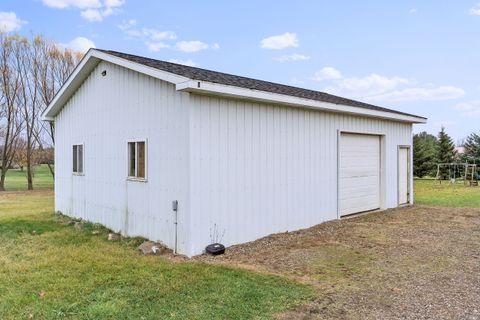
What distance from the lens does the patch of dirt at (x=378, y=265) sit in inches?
141

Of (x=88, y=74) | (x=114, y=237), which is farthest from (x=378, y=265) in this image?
(x=88, y=74)

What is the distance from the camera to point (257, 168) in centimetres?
654

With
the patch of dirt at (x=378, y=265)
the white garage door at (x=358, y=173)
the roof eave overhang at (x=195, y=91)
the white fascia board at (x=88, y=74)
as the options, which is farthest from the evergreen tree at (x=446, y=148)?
the white fascia board at (x=88, y=74)

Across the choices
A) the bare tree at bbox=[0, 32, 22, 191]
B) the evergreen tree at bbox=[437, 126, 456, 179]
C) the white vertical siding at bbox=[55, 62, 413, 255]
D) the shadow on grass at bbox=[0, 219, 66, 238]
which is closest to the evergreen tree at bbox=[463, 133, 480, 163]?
the evergreen tree at bbox=[437, 126, 456, 179]

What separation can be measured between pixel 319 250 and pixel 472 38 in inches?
433

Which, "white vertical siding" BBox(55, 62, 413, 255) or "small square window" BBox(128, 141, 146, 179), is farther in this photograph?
"small square window" BBox(128, 141, 146, 179)

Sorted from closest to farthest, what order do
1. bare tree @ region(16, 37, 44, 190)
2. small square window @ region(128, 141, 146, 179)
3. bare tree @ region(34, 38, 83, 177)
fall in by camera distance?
small square window @ region(128, 141, 146, 179)
bare tree @ region(16, 37, 44, 190)
bare tree @ region(34, 38, 83, 177)

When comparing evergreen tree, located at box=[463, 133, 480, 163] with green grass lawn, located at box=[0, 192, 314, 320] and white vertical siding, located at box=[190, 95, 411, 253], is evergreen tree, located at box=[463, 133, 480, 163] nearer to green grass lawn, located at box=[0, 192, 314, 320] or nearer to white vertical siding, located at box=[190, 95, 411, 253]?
white vertical siding, located at box=[190, 95, 411, 253]

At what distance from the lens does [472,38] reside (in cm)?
1217

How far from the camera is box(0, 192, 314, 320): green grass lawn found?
3463mm

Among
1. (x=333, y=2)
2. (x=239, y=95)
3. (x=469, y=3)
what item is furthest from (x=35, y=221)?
(x=469, y=3)

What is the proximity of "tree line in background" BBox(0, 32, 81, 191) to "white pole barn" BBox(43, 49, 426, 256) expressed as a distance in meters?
12.1

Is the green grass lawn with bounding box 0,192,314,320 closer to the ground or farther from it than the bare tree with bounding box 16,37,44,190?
closer to the ground

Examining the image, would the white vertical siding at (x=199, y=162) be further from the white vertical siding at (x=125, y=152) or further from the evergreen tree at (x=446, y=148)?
the evergreen tree at (x=446, y=148)
